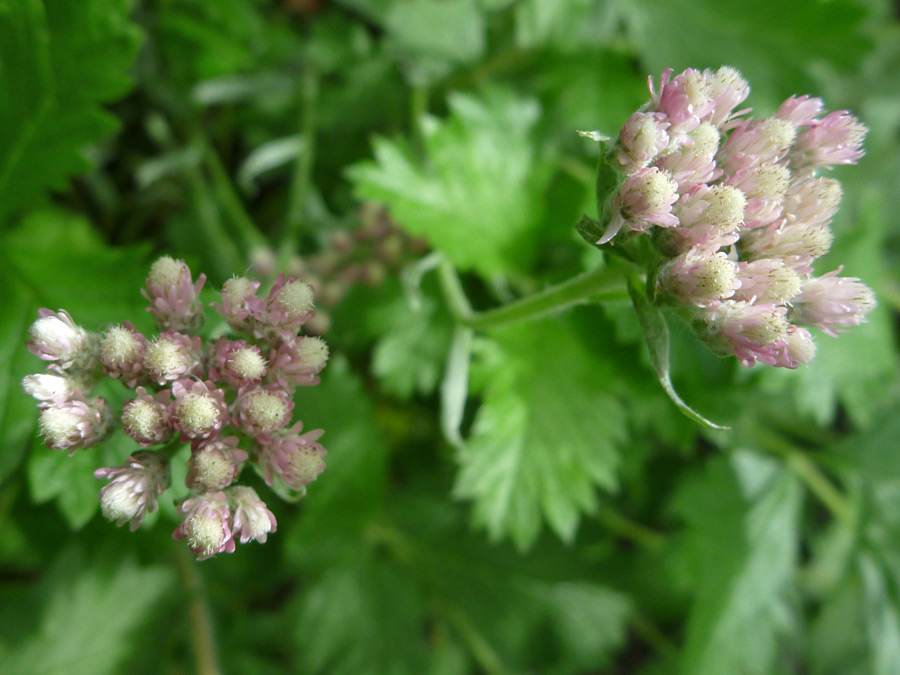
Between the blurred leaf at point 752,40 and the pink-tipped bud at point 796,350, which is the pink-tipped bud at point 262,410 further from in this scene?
the blurred leaf at point 752,40

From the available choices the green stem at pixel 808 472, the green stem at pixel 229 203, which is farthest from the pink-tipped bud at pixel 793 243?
the green stem at pixel 229 203

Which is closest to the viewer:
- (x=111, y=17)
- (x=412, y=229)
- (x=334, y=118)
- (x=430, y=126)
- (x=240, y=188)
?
(x=111, y=17)

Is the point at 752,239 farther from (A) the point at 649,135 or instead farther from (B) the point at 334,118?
(B) the point at 334,118

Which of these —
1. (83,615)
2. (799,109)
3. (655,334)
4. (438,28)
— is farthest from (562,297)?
(83,615)

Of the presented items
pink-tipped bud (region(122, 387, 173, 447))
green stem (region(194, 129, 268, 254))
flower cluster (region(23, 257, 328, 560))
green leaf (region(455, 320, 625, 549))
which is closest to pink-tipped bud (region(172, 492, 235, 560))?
flower cluster (region(23, 257, 328, 560))

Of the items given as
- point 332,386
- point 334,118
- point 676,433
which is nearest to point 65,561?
point 332,386

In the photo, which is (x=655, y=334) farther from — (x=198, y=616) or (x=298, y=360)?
(x=198, y=616)
